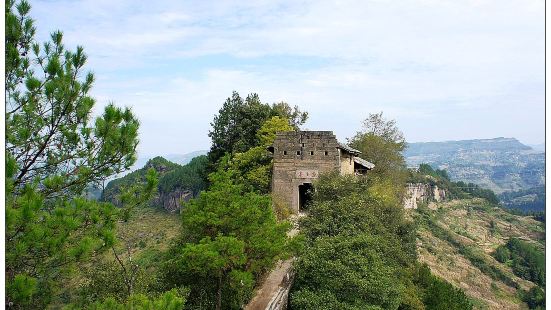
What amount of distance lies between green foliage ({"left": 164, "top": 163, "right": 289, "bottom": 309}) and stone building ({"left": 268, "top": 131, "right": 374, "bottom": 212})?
9.16 m

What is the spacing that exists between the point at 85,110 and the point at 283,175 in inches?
586

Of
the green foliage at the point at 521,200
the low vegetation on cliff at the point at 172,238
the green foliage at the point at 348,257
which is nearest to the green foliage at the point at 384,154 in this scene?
the low vegetation on cliff at the point at 172,238

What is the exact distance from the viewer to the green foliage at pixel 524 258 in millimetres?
40281

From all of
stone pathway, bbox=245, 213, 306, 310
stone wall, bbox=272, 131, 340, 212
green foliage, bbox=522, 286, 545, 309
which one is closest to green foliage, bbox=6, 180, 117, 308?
stone pathway, bbox=245, 213, 306, 310

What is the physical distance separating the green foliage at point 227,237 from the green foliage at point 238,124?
44.8ft

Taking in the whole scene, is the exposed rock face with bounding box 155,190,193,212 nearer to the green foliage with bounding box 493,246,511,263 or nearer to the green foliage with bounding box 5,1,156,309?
the green foliage with bounding box 493,246,511,263

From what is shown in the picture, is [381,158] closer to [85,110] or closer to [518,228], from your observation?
[85,110]

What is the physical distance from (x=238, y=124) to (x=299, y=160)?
661 centimetres

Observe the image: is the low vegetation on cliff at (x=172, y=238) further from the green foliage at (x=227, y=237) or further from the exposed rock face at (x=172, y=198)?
the exposed rock face at (x=172, y=198)

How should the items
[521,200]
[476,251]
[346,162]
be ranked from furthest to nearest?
1. [521,200]
2. [476,251]
3. [346,162]

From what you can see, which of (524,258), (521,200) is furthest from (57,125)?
(521,200)

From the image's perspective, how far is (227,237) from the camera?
Result: 11695mm

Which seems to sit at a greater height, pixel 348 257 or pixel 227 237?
pixel 227 237

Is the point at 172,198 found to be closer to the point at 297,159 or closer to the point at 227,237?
the point at 297,159
